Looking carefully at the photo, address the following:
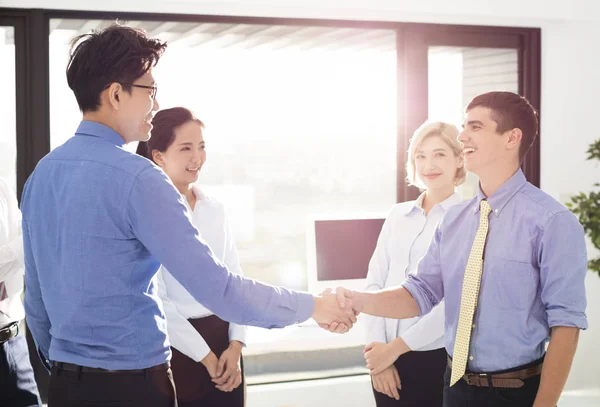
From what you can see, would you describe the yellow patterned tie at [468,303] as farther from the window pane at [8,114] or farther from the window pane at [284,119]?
the window pane at [8,114]

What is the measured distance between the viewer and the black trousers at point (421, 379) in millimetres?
2531

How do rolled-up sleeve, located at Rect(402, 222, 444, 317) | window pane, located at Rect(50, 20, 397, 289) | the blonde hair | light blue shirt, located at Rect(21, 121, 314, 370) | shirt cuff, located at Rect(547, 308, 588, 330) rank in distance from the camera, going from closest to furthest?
light blue shirt, located at Rect(21, 121, 314, 370)
shirt cuff, located at Rect(547, 308, 588, 330)
rolled-up sleeve, located at Rect(402, 222, 444, 317)
the blonde hair
window pane, located at Rect(50, 20, 397, 289)

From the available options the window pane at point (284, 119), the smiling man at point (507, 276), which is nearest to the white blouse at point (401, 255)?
the smiling man at point (507, 276)

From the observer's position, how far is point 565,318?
1.81 meters

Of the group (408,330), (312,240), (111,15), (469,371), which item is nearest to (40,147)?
(111,15)

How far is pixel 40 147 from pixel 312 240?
163cm

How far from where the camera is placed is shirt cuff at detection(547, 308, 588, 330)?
1.81m

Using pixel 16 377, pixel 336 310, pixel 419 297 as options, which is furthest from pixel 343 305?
pixel 16 377

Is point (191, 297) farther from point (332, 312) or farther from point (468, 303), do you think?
point (468, 303)

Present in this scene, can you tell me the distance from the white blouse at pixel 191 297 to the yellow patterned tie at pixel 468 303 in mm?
892

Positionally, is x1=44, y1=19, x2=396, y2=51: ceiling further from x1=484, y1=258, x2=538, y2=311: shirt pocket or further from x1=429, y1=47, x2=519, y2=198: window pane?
x1=484, y1=258, x2=538, y2=311: shirt pocket

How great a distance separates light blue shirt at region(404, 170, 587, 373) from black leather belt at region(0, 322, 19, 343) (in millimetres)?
1487

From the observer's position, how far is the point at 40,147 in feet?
12.5

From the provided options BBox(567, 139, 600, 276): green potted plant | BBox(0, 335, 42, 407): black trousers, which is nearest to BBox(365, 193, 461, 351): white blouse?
BBox(0, 335, 42, 407): black trousers
